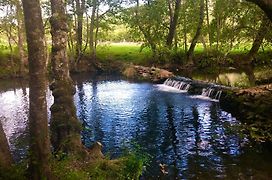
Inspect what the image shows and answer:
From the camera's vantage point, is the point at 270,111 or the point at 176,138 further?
the point at 176,138

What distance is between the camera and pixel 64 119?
1255 centimetres

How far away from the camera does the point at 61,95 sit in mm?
12594

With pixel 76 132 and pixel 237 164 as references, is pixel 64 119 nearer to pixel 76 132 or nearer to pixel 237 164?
pixel 76 132

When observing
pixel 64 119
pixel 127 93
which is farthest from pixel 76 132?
pixel 127 93

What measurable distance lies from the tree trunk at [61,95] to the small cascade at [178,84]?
19693 mm

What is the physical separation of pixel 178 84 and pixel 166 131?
14942 mm

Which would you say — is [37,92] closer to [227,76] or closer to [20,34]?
[227,76]

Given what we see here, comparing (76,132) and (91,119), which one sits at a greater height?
(76,132)

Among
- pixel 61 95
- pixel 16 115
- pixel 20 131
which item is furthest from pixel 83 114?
pixel 61 95

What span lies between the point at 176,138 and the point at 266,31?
22.8 ft

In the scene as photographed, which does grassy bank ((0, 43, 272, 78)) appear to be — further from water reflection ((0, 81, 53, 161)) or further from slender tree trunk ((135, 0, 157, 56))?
water reflection ((0, 81, 53, 161))

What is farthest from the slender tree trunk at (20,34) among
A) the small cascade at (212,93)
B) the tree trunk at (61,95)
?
the tree trunk at (61,95)

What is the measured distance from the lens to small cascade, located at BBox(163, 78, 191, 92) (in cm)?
3154

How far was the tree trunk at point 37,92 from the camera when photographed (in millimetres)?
8102
